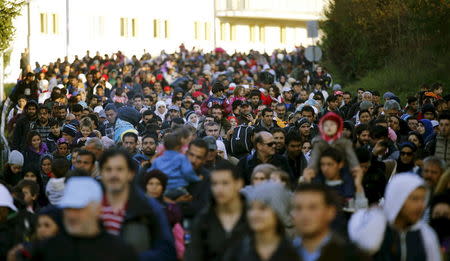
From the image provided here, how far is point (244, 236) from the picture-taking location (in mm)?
8328

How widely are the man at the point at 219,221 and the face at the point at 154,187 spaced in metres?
2.09

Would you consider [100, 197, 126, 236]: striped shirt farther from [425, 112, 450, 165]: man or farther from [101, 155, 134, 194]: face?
[425, 112, 450, 165]: man

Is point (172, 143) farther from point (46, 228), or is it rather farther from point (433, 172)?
point (433, 172)

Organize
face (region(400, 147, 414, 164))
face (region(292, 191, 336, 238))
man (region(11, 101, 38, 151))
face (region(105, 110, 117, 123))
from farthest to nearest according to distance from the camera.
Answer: face (region(105, 110, 117, 123))
man (region(11, 101, 38, 151))
face (region(400, 147, 414, 164))
face (region(292, 191, 336, 238))

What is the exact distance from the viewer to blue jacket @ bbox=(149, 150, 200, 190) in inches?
460

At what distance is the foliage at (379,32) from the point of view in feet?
126

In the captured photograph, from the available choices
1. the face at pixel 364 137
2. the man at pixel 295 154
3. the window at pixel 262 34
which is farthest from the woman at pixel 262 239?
the window at pixel 262 34

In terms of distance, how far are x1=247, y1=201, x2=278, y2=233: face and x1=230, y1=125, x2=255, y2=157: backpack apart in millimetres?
10079

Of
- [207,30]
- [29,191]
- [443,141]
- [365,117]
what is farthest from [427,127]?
[207,30]

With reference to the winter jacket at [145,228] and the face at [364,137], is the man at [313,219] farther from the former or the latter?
the face at [364,137]

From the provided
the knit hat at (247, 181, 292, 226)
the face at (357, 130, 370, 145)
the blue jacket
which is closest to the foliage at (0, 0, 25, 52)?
the face at (357, 130, 370, 145)

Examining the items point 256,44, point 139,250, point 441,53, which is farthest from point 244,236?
point 256,44

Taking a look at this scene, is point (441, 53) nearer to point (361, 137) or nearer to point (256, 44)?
point (361, 137)

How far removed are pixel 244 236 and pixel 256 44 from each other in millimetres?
80311
